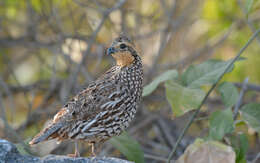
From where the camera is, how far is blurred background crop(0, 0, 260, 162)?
7277 millimetres

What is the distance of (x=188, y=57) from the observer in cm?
849

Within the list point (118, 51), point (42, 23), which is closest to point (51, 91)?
point (42, 23)

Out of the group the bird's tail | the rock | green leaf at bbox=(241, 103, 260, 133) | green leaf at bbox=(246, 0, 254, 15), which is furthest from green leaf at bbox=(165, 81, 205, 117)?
the bird's tail

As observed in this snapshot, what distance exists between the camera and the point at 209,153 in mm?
4547

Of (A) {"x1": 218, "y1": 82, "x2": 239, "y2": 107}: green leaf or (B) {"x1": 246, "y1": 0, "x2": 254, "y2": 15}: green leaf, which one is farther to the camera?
(A) {"x1": 218, "y1": 82, "x2": 239, "y2": 107}: green leaf

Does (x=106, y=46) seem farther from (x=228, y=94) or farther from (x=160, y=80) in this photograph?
(x=228, y=94)

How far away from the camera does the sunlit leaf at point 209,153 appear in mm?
4488

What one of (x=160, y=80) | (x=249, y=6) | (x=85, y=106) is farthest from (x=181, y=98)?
(x=249, y=6)

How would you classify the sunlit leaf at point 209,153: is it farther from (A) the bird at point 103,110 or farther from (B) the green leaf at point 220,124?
(A) the bird at point 103,110

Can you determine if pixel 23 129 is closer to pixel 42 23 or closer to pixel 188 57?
pixel 42 23

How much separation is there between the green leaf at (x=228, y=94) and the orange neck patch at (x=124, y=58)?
1031 mm

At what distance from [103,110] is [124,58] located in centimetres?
65

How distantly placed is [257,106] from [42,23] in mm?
5279

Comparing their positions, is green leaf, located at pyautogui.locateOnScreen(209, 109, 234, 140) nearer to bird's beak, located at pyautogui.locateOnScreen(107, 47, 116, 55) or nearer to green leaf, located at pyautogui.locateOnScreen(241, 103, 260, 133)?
green leaf, located at pyautogui.locateOnScreen(241, 103, 260, 133)
